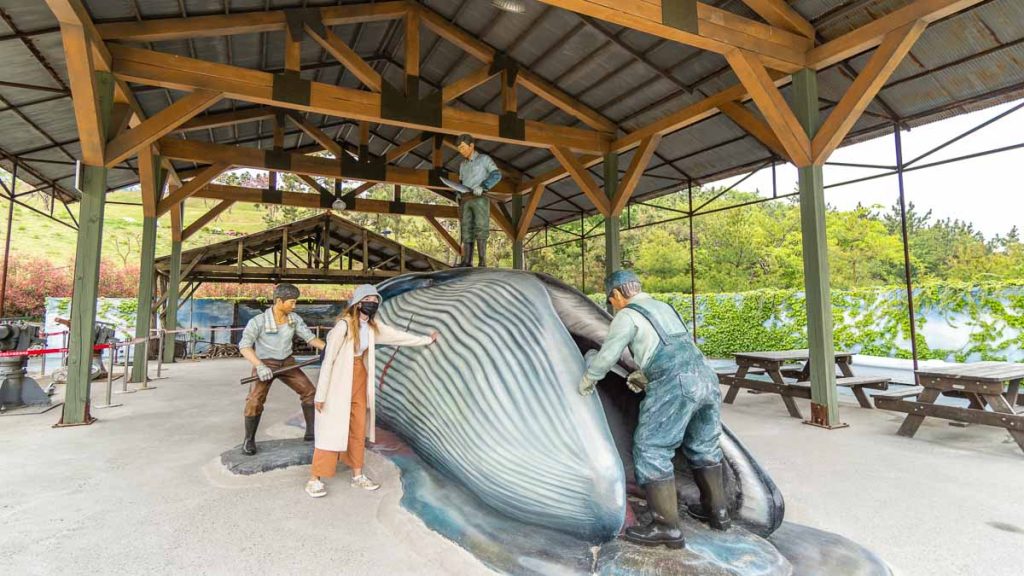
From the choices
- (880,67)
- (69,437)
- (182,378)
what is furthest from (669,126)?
(182,378)

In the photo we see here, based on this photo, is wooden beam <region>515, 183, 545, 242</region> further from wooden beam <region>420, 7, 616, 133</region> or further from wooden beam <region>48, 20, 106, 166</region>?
wooden beam <region>48, 20, 106, 166</region>

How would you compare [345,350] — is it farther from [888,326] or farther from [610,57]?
[888,326]

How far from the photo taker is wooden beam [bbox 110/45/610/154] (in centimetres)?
554

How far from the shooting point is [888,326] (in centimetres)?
1074

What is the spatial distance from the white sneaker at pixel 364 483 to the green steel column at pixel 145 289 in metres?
6.72

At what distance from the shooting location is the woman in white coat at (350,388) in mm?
3041

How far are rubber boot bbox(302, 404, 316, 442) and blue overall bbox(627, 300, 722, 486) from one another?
3008 mm

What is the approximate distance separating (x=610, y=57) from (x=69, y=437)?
7.72 m

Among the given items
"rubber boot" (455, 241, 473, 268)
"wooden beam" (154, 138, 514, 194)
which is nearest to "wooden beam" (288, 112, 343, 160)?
"wooden beam" (154, 138, 514, 194)

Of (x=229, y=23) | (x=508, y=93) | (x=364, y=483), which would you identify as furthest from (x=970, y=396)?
(x=229, y=23)

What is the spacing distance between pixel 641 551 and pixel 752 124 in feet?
18.1

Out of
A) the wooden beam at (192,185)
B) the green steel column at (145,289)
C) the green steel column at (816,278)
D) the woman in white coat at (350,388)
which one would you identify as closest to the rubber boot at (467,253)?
the woman in white coat at (350,388)

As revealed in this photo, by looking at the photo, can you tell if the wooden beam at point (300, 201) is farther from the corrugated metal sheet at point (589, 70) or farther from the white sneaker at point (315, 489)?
the white sneaker at point (315, 489)

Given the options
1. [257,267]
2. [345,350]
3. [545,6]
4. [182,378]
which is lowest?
[182,378]
